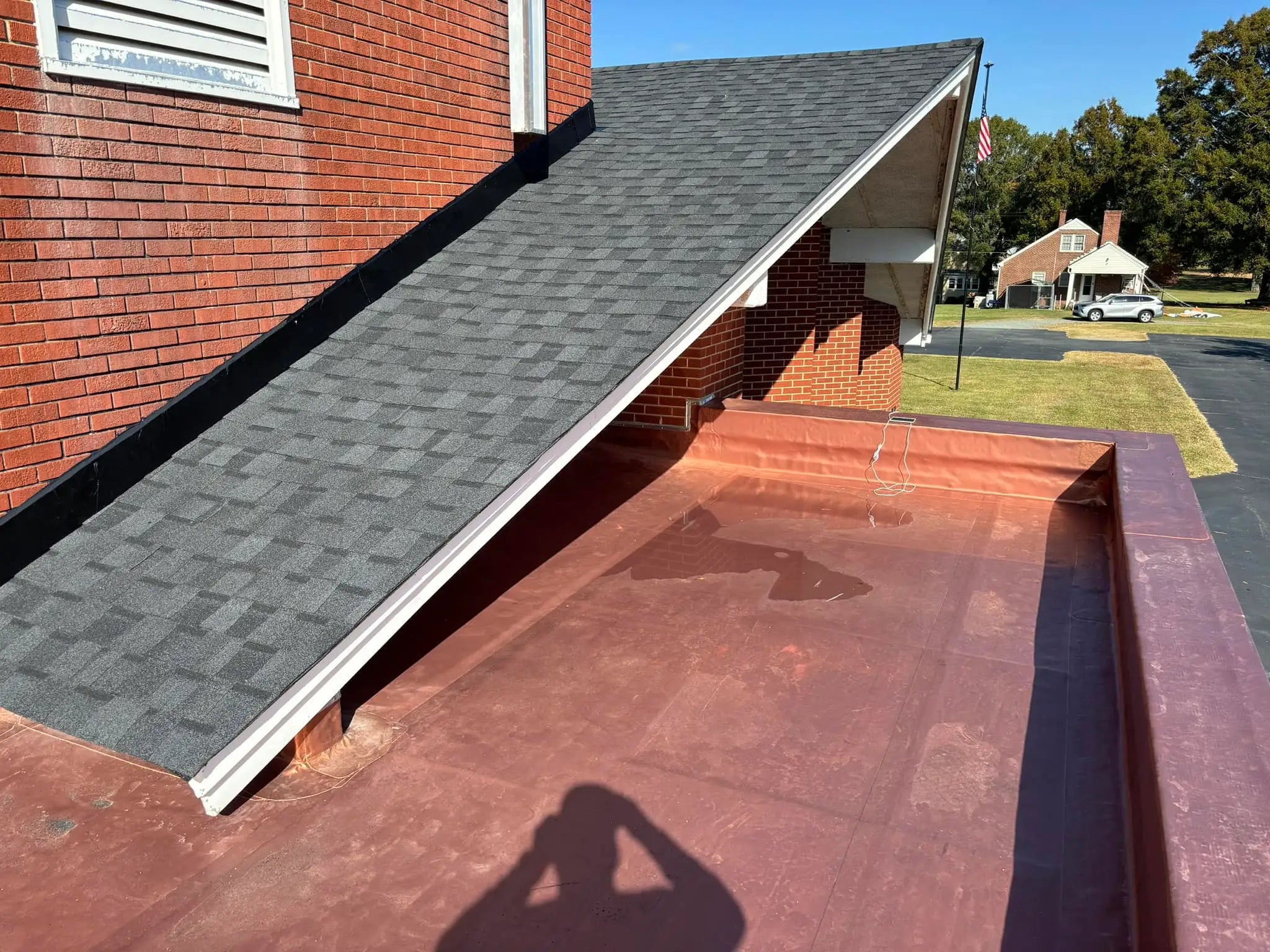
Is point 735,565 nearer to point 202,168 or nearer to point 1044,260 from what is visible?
point 202,168

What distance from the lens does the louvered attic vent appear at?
12.1 feet

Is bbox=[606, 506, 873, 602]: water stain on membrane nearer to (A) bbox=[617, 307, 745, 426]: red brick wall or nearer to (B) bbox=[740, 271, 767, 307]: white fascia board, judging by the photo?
(B) bbox=[740, 271, 767, 307]: white fascia board

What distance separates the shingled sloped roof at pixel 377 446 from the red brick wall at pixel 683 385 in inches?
66.5

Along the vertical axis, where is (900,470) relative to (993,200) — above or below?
below

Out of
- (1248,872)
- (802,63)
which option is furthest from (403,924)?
(802,63)

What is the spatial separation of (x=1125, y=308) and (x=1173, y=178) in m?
23.1

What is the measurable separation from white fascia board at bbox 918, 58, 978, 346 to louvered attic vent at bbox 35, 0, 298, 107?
4.95 m

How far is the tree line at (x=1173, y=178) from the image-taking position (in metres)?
55.8

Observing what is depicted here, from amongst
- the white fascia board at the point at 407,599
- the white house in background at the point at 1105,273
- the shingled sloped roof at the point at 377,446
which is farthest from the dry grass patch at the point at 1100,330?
the white fascia board at the point at 407,599

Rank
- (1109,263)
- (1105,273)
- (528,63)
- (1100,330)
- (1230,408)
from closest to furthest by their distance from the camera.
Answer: (528,63) < (1230,408) < (1100,330) < (1109,263) < (1105,273)

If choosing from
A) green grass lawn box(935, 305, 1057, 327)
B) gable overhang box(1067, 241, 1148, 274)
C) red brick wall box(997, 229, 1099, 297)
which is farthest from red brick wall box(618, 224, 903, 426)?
red brick wall box(997, 229, 1099, 297)

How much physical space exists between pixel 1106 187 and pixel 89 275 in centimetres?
7683

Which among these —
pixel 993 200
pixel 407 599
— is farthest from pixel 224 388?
pixel 993 200

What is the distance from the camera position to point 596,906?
8.31 ft
